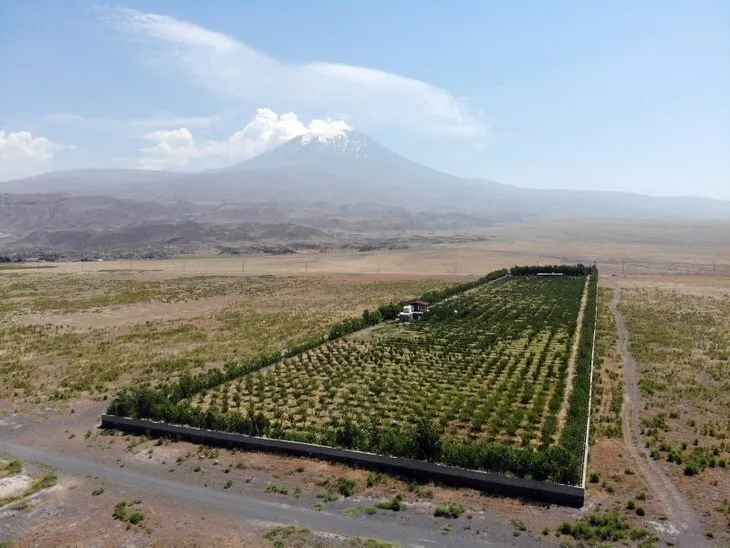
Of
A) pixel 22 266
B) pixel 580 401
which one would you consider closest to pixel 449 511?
pixel 580 401

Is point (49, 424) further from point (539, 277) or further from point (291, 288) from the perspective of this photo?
point (539, 277)

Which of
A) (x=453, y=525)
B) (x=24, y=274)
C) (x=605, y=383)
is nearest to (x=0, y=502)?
(x=453, y=525)

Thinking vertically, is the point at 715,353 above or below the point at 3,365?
above

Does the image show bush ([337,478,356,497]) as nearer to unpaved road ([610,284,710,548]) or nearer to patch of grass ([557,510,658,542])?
patch of grass ([557,510,658,542])

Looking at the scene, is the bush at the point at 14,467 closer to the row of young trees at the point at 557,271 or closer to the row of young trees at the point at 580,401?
the row of young trees at the point at 580,401

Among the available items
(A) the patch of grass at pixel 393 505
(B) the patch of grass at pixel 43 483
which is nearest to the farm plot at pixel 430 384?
(A) the patch of grass at pixel 393 505

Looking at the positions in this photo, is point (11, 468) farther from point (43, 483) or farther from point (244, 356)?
point (244, 356)
